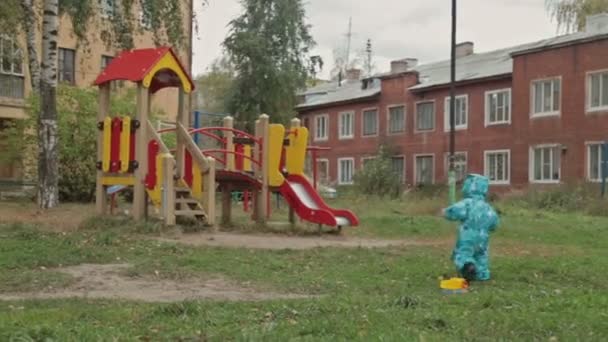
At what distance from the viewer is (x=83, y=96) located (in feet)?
85.8

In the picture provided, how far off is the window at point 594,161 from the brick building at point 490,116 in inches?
1.6

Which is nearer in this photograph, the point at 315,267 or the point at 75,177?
the point at 315,267

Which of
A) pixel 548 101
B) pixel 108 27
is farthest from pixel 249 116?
pixel 108 27

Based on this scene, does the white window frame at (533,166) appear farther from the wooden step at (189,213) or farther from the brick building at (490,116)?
the wooden step at (189,213)

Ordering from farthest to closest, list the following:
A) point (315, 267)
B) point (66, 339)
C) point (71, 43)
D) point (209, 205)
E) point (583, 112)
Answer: point (71, 43) < point (583, 112) < point (209, 205) < point (315, 267) < point (66, 339)

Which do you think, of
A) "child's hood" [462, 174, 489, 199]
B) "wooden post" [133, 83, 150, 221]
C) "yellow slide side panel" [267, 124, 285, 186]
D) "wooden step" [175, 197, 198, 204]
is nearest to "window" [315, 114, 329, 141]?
"yellow slide side panel" [267, 124, 285, 186]

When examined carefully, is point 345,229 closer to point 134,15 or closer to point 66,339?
point 134,15

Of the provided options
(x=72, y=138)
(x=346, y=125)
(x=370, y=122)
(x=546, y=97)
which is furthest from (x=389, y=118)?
(x=72, y=138)

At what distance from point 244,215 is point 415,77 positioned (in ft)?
88.0

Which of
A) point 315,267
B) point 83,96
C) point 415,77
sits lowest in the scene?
point 315,267

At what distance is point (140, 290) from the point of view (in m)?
8.51

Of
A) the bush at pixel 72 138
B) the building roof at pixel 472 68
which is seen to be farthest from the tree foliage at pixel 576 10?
the bush at pixel 72 138

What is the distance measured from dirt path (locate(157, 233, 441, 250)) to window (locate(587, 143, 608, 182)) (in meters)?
20.2

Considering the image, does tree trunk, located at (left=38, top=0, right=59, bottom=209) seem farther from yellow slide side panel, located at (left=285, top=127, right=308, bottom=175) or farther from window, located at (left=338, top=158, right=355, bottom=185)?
window, located at (left=338, top=158, right=355, bottom=185)
